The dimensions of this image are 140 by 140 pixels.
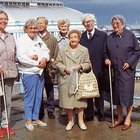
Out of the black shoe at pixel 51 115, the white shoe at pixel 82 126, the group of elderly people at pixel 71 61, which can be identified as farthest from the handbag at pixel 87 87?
the black shoe at pixel 51 115

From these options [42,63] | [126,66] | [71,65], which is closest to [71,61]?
[71,65]

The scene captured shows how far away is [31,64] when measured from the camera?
5469 millimetres

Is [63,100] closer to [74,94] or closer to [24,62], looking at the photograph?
[74,94]

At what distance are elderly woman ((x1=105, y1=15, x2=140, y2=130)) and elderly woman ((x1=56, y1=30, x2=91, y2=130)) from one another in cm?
39

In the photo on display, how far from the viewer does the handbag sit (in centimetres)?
541

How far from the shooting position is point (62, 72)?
5.43 metres

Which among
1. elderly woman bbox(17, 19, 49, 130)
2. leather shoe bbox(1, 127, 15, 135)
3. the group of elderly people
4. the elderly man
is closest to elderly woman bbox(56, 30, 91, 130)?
the group of elderly people

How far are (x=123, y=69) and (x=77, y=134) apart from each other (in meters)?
1.14

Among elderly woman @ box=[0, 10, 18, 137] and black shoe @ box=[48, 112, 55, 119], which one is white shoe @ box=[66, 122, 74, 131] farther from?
elderly woman @ box=[0, 10, 18, 137]

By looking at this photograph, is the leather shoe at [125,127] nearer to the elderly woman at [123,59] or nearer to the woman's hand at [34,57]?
the elderly woman at [123,59]

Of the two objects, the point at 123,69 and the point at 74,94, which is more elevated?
the point at 123,69

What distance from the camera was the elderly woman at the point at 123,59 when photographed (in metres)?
5.39

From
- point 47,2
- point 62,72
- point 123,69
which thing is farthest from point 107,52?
point 47,2

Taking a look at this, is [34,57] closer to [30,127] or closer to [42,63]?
[42,63]
